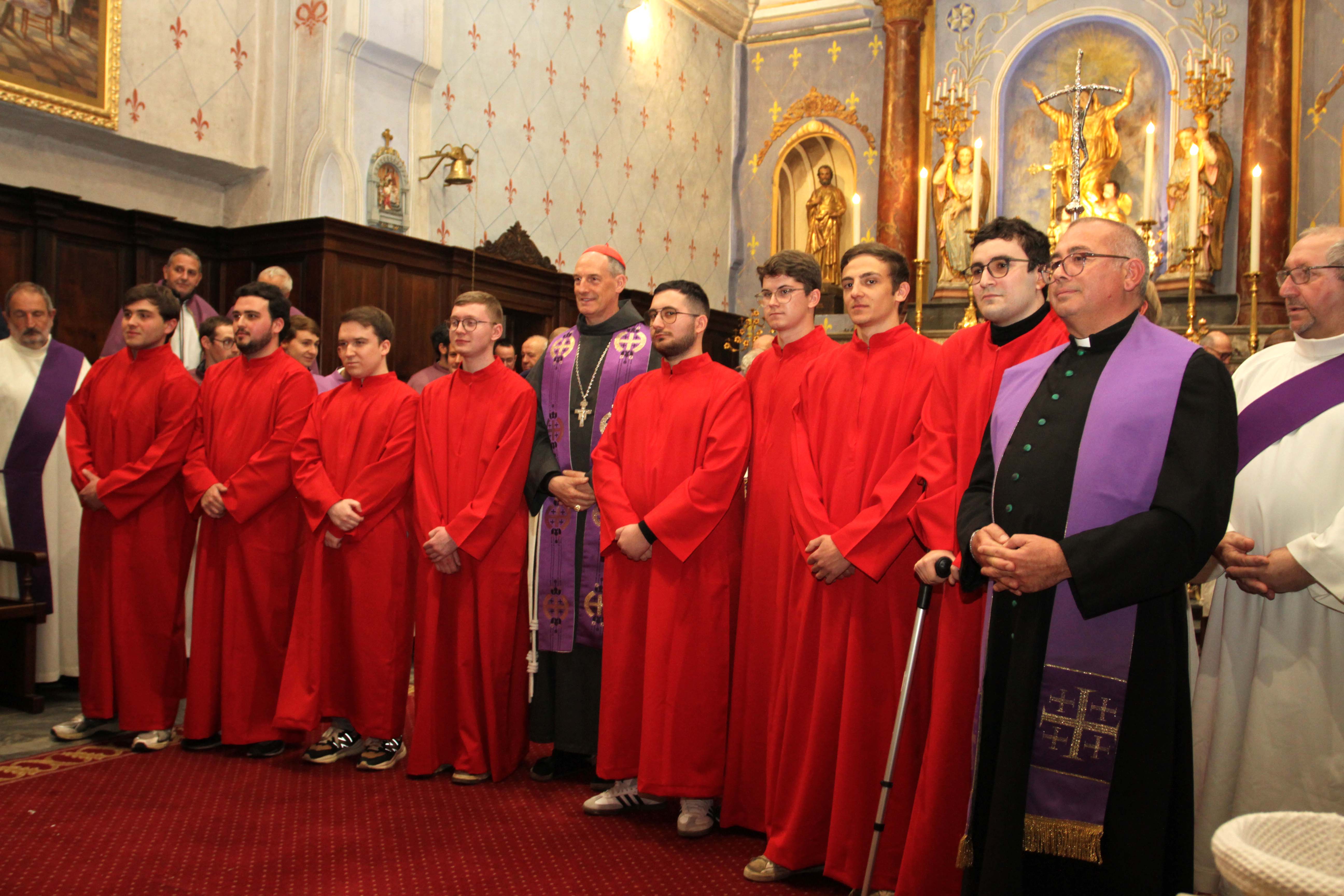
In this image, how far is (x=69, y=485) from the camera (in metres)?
6.11

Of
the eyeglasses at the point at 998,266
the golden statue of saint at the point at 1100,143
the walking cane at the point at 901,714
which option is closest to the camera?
the walking cane at the point at 901,714

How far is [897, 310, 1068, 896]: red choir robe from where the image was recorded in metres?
3.15

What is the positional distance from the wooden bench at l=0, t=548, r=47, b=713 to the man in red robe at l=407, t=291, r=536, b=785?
2.20 metres

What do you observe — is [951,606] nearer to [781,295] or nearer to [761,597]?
[761,597]

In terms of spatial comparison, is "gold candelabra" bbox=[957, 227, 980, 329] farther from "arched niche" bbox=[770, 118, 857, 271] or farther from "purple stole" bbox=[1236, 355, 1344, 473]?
"purple stole" bbox=[1236, 355, 1344, 473]

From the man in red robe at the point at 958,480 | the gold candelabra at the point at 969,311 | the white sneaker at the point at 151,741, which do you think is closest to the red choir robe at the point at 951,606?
the man in red robe at the point at 958,480

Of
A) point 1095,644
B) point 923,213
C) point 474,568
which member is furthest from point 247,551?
point 923,213

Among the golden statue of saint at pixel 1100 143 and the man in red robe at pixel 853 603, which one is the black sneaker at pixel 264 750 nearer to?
the man in red robe at pixel 853 603

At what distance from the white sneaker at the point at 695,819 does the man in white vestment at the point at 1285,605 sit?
1.61m

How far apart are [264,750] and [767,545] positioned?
8.17 feet

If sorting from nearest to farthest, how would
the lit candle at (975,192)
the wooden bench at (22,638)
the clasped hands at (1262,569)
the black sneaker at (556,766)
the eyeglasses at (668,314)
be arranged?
the clasped hands at (1262,569)
the eyeglasses at (668,314)
the black sneaker at (556,766)
the wooden bench at (22,638)
the lit candle at (975,192)

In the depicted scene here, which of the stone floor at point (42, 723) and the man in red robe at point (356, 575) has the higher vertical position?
the man in red robe at point (356, 575)

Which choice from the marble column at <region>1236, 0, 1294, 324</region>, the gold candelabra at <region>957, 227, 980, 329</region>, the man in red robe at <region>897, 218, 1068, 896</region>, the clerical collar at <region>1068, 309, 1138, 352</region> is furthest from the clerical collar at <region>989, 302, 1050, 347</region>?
the marble column at <region>1236, 0, 1294, 324</region>

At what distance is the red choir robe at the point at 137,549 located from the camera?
4.96 metres
